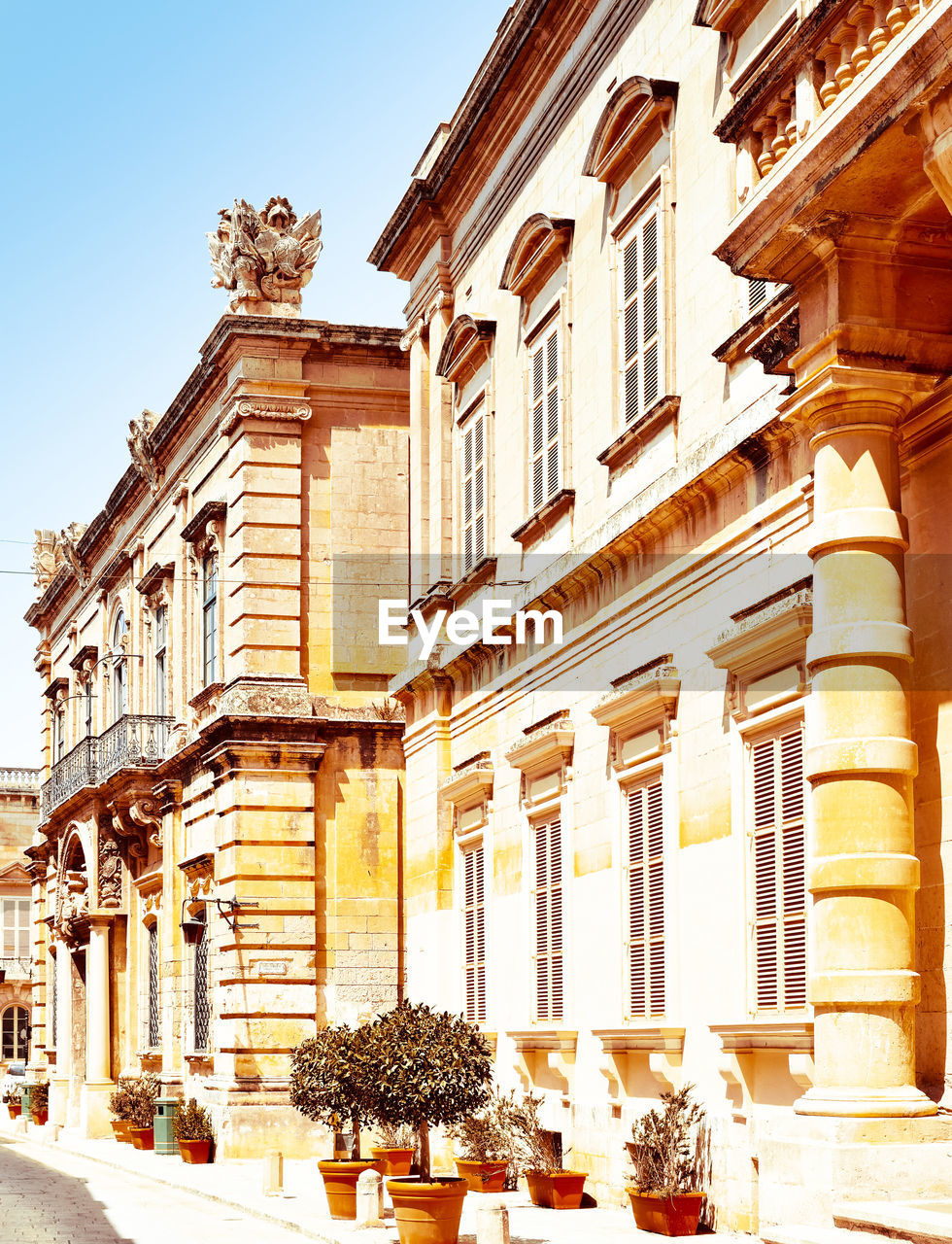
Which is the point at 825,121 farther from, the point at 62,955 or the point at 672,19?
the point at 62,955

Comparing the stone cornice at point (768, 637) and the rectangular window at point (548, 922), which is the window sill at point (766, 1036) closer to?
the stone cornice at point (768, 637)

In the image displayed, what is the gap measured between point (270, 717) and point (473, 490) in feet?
20.7

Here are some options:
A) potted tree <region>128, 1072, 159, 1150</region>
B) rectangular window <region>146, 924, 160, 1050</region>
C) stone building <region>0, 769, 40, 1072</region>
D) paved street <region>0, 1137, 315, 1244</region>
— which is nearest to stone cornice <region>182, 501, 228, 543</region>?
rectangular window <region>146, 924, 160, 1050</region>

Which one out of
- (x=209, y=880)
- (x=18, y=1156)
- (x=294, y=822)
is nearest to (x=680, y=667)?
(x=294, y=822)

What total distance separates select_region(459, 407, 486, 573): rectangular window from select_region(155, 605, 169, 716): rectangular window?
12.6 metres

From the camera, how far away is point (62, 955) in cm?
4100

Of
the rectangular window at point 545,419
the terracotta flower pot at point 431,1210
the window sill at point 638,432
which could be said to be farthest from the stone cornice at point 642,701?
the terracotta flower pot at point 431,1210

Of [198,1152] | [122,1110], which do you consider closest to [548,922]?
[198,1152]

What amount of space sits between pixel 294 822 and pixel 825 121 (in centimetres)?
1874

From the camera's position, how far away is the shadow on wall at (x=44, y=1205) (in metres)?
18.0

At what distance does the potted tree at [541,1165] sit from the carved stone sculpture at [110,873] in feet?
59.7

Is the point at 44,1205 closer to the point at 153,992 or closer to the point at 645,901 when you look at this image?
the point at 645,901

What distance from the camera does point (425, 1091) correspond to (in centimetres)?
1548

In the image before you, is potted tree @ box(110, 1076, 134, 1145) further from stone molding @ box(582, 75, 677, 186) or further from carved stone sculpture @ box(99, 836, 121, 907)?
stone molding @ box(582, 75, 677, 186)
